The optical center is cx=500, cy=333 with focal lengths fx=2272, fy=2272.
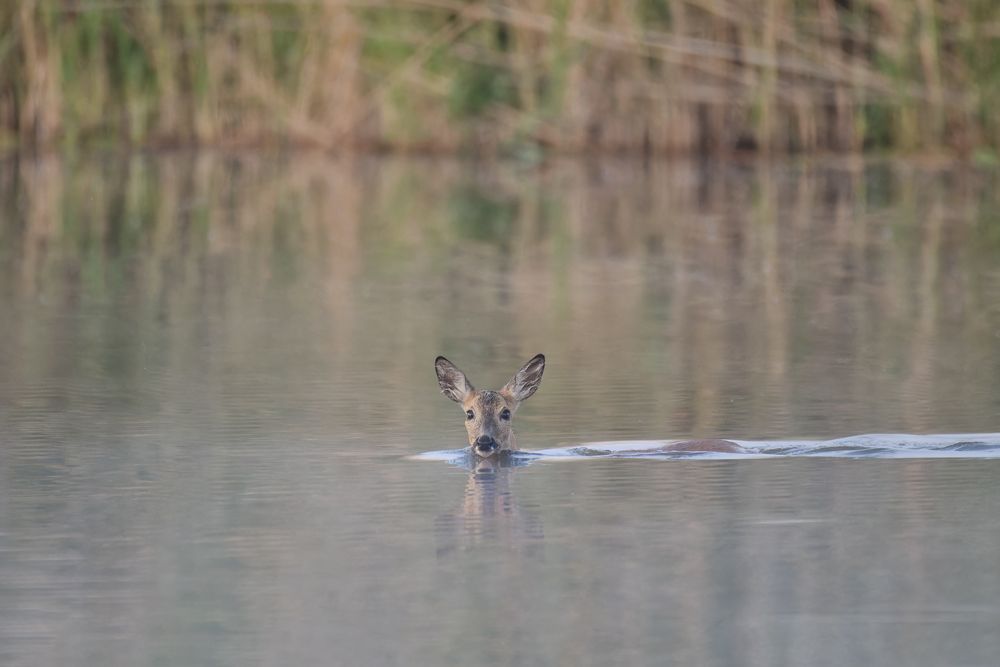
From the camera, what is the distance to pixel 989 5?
16.6 meters

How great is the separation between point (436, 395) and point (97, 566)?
278 cm

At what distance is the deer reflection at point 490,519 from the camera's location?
4.95m

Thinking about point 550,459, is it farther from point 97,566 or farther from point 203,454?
point 97,566

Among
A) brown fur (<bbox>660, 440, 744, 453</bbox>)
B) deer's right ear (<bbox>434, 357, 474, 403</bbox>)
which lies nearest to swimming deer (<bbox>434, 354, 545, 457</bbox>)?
deer's right ear (<bbox>434, 357, 474, 403</bbox>)

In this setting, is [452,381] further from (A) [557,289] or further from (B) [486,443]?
(A) [557,289]

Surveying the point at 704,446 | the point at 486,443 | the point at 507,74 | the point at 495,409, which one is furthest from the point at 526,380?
the point at 507,74

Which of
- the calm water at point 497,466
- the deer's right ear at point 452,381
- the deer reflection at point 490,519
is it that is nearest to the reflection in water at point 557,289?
the calm water at point 497,466

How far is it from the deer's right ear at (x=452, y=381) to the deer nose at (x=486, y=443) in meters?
0.45

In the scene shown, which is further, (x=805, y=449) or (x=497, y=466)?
(x=805, y=449)

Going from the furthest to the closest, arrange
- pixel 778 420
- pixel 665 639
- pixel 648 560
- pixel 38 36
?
1. pixel 38 36
2. pixel 778 420
3. pixel 648 560
4. pixel 665 639

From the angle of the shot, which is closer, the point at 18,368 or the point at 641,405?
the point at 641,405

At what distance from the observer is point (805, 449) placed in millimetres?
6191

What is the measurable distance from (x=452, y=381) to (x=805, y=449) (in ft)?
3.63

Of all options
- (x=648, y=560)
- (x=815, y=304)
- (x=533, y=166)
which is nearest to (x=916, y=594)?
(x=648, y=560)
